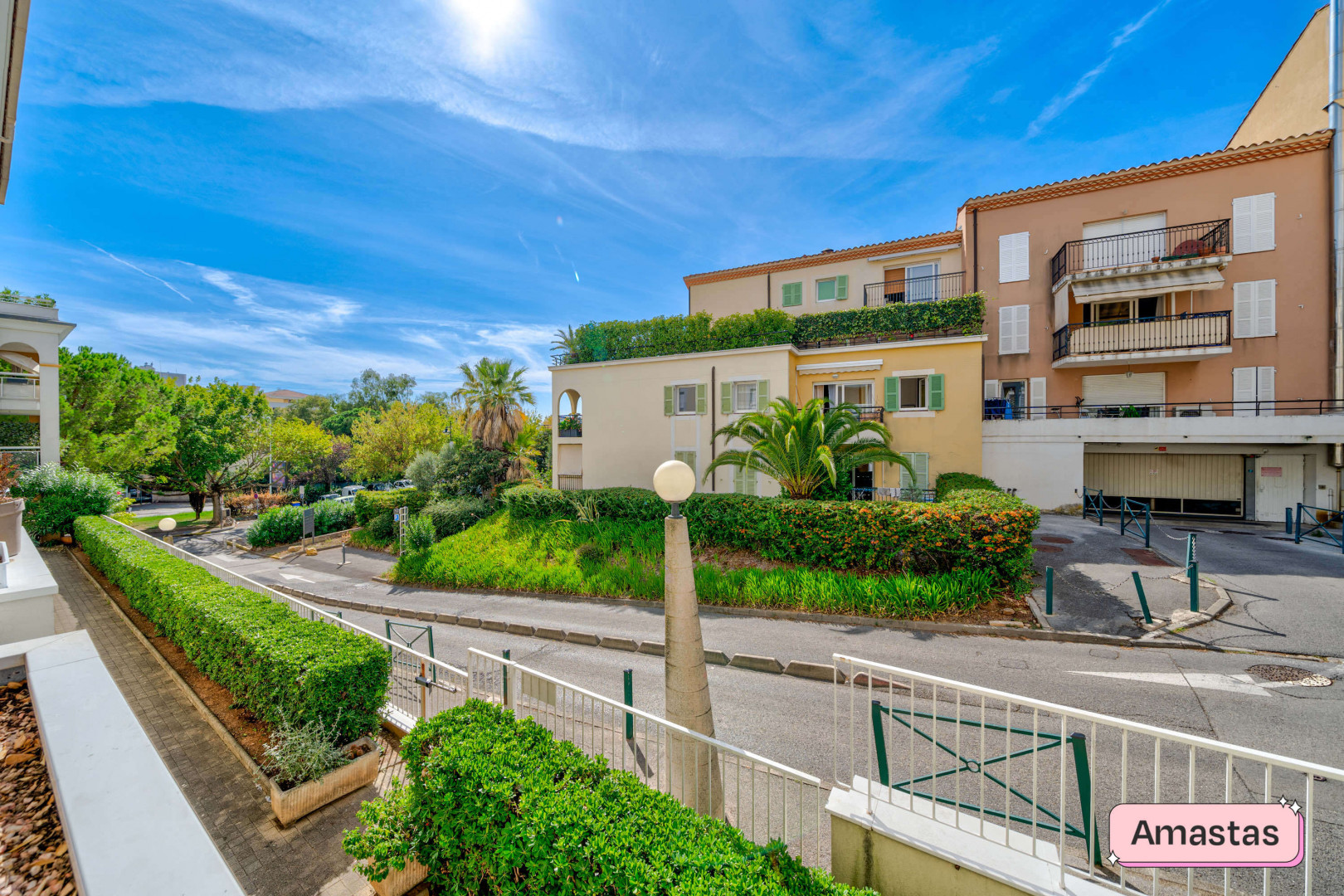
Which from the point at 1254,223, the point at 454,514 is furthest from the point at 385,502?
the point at 1254,223

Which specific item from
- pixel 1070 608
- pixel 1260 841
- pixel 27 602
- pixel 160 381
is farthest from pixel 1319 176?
pixel 160 381

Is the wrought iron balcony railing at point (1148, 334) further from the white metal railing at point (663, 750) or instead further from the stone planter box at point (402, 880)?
the stone planter box at point (402, 880)

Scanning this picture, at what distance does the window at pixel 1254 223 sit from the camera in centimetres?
1725

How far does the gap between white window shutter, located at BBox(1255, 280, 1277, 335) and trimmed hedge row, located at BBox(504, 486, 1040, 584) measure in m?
15.0

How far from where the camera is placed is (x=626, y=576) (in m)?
13.4

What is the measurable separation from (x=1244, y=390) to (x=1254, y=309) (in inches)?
115

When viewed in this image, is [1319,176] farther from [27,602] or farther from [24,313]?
[24,313]

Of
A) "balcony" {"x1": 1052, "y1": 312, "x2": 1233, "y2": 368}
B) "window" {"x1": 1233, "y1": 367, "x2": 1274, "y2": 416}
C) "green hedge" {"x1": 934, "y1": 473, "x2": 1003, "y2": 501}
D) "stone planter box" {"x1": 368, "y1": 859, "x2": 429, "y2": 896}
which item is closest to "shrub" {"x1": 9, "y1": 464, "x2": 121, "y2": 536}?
"stone planter box" {"x1": 368, "y1": 859, "x2": 429, "y2": 896}

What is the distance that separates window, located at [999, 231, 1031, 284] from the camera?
64.1 ft

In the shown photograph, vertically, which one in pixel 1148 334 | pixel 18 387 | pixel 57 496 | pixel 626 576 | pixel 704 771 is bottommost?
pixel 626 576

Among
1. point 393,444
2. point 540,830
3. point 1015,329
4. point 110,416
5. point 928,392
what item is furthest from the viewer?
point 393,444

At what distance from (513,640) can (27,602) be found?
7.13m

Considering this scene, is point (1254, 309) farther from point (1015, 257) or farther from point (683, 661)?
point (683, 661)

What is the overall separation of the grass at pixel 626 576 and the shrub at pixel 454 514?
0.98 m
